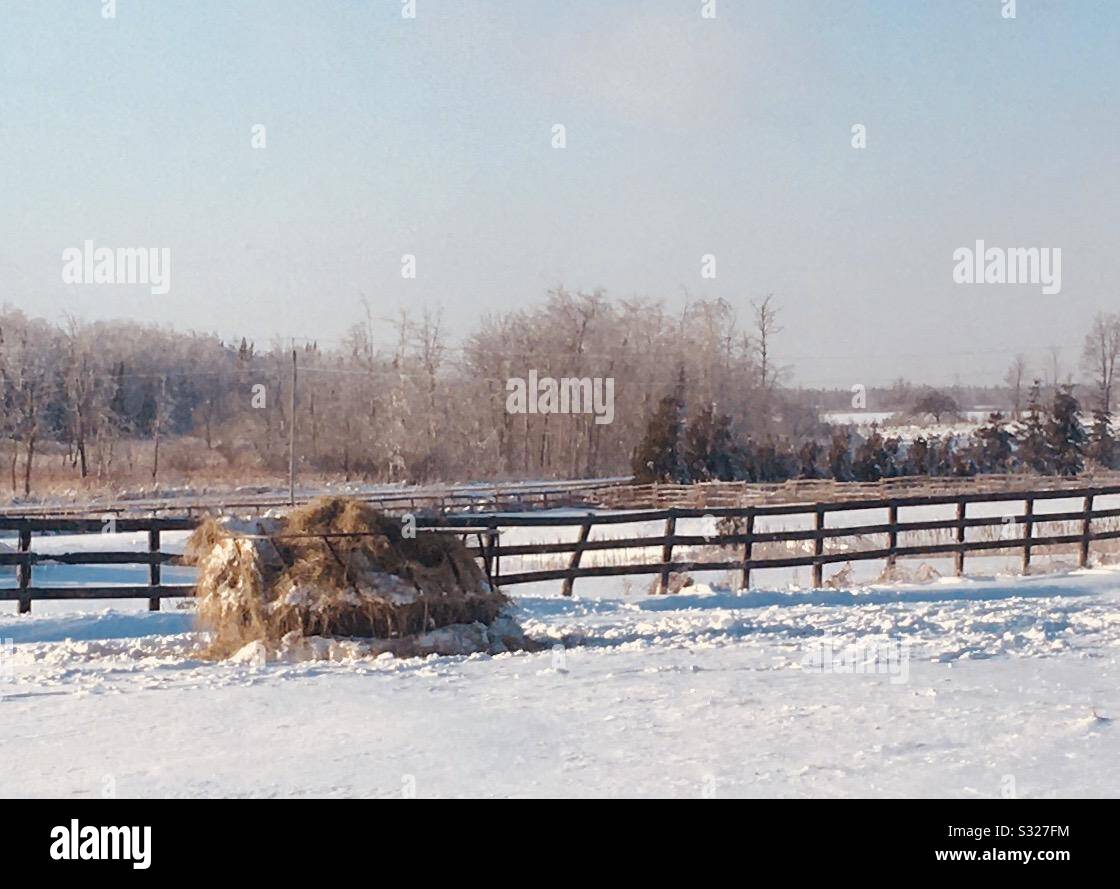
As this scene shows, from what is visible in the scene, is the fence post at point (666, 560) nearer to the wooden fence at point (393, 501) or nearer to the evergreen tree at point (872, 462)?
the wooden fence at point (393, 501)

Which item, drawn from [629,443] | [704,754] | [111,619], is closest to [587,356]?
[629,443]

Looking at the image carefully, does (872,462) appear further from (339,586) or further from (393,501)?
(339,586)

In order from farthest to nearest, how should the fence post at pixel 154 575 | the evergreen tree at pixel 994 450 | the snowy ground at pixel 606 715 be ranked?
the evergreen tree at pixel 994 450, the fence post at pixel 154 575, the snowy ground at pixel 606 715

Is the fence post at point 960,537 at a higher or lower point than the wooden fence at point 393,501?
higher

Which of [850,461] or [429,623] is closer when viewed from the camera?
[429,623]

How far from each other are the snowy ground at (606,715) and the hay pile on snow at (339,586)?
0.53 metres

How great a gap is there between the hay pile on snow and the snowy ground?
527 millimetres

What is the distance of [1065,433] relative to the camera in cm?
6203

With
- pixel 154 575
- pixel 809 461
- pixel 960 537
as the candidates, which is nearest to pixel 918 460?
pixel 809 461

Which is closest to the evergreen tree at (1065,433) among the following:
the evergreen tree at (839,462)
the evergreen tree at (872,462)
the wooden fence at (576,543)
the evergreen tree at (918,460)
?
the evergreen tree at (918,460)

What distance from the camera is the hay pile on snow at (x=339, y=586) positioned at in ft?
33.8
